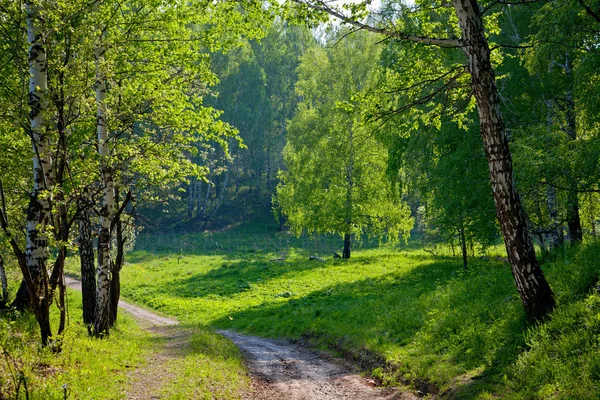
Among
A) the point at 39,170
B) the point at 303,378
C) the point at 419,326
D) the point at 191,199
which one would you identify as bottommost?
the point at 303,378

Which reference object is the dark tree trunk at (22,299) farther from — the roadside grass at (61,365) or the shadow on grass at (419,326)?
the shadow on grass at (419,326)

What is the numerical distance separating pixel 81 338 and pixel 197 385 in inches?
146

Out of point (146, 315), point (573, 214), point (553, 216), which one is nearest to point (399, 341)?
point (573, 214)

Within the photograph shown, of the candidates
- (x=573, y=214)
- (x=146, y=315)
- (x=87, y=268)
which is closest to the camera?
(x=87, y=268)

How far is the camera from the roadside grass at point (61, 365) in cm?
674

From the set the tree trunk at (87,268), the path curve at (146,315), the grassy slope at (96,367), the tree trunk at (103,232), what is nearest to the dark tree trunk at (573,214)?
the grassy slope at (96,367)

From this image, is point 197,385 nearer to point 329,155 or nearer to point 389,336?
point 389,336

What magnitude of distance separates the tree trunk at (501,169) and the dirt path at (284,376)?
126 inches

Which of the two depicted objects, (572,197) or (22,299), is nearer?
(22,299)

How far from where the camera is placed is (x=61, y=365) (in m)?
8.48

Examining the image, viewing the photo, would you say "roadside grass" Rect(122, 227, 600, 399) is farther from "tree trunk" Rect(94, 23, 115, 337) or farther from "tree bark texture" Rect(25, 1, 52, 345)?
"tree bark texture" Rect(25, 1, 52, 345)

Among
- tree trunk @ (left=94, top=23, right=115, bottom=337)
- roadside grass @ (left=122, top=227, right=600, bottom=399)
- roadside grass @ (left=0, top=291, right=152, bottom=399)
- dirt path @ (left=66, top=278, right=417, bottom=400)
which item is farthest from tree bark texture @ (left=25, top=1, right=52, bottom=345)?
roadside grass @ (left=122, top=227, right=600, bottom=399)

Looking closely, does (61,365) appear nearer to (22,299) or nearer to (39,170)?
(39,170)

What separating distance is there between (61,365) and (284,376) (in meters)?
5.26
